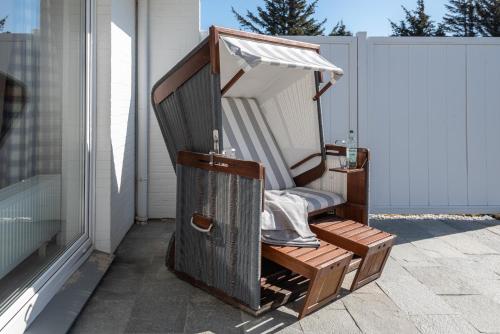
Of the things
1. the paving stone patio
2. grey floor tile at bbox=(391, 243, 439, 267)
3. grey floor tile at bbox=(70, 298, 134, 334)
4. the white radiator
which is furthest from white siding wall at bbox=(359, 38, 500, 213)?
the white radiator

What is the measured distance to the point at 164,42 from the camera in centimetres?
575

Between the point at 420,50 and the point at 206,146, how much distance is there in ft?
13.0

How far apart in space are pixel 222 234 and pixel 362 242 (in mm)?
1107

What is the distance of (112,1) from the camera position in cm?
401

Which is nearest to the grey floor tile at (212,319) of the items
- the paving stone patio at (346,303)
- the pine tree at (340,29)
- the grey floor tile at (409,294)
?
the paving stone patio at (346,303)

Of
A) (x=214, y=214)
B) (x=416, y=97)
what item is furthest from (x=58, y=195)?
(x=416, y=97)

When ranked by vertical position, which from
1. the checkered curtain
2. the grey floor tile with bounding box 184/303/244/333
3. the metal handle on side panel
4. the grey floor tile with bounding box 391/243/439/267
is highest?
the checkered curtain

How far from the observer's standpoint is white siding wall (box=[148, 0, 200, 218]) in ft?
18.8

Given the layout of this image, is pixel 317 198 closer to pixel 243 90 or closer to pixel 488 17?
pixel 243 90

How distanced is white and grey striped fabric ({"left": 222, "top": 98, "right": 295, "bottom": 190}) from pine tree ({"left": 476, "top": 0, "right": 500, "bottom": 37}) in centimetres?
3052

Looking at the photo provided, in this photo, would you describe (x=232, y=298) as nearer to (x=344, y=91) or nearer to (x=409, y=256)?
(x=409, y=256)

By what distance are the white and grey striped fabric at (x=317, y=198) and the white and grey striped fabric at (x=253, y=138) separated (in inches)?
10.3

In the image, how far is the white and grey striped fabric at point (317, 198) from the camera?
3824 mm

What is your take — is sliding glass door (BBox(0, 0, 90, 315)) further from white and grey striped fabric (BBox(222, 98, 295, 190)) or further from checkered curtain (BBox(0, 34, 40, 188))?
white and grey striped fabric (BBox(222, 98, 295, 190))
